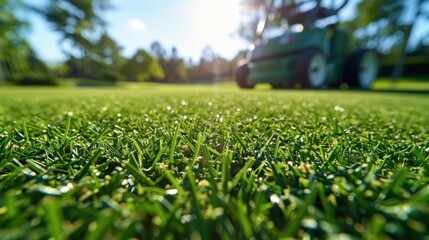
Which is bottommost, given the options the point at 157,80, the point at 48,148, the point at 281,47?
the point at 157,80

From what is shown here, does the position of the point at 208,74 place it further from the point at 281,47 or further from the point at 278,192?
the point at 278,192

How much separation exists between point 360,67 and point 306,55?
2.74 metres

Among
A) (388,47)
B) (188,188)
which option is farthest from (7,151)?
(388,47)

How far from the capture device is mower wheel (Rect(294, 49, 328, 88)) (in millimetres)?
5262

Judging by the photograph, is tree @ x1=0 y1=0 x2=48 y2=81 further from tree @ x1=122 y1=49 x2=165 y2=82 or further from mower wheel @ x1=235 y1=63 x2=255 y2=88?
mower wheel @ x1=235 y1=63 x2=255 y2=88

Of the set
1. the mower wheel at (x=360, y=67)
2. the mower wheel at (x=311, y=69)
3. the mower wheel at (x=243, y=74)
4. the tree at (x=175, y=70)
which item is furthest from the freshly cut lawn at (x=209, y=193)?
the tree at (x=175, y=70)

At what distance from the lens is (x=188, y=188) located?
0.37 meters

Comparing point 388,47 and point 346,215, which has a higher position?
point 388,47

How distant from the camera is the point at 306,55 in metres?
5.30

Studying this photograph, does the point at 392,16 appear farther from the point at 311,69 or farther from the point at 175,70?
the point at 175,70

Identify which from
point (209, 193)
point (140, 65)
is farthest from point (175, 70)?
point (209, 193)

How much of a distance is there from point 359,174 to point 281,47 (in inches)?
243

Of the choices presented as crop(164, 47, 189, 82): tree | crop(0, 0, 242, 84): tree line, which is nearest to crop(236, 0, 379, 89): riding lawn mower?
crop(0, 0, 242, 84): tree line

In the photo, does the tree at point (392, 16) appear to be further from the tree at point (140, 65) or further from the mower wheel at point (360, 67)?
the tree at point (140, 65)
